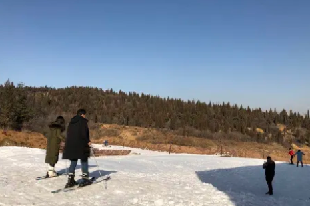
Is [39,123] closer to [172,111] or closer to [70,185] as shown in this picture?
[70,185]

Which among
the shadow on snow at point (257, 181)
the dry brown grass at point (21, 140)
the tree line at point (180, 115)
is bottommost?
the shadow on snow at point (257, 181)

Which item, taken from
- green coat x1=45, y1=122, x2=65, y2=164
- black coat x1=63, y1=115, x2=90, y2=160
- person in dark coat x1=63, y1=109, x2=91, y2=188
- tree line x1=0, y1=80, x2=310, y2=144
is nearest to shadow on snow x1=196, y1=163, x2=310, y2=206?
person in dark coat x1=63, y1=109, x2=91, y2=188

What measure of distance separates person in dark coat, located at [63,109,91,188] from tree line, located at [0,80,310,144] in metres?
71.1

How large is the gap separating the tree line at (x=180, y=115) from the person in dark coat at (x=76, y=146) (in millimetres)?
71051

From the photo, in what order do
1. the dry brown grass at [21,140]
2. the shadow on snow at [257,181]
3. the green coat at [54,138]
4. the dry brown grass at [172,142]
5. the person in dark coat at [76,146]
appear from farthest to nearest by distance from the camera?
the dry brown grass at [172,142] < the dry brown grass at [21,140] < the shadow on snow at [257,181] < the green coat at [54,138] < the person in dark coat at [76,146]

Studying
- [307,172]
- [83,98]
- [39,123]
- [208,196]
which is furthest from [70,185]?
[83,98]

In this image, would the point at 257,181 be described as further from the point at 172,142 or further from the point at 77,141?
the point at 172,142

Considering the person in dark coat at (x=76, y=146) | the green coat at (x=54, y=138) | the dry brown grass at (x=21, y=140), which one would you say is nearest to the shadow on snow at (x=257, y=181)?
the person in dark coat at (x=76, y=146)

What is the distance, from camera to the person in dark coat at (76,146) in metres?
8.58

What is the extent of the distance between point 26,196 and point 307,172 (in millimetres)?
17289

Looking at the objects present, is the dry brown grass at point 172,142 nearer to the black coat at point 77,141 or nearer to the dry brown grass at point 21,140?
the dry brown grass at point 21,140

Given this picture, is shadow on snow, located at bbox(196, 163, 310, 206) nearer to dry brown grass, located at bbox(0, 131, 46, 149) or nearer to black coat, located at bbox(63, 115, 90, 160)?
black coat, located at bbox(63, 115, 90, 160)

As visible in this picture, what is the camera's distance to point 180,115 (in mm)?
110312

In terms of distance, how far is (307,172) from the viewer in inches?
763
